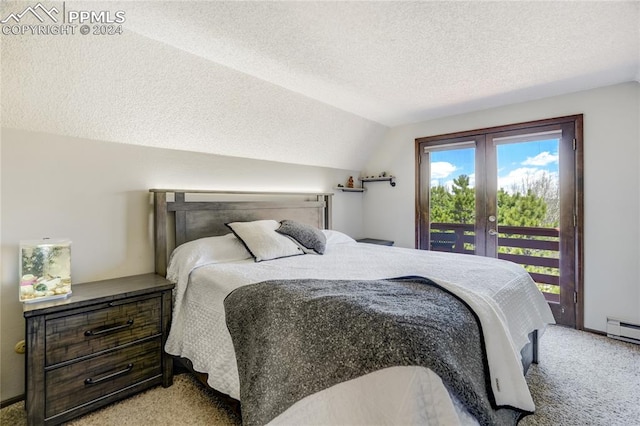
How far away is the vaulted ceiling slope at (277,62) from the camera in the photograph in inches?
68.9

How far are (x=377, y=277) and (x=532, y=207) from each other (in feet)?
7.82

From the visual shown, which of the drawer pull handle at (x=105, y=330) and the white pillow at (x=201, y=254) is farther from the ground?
the white pillow at (x=201, y=254)

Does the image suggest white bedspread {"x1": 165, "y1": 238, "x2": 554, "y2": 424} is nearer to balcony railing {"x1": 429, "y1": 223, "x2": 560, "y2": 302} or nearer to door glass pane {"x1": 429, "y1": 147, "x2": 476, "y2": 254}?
balcony railing {"x1": 429, "y1": 223, "x2": 560, "y2": 302}

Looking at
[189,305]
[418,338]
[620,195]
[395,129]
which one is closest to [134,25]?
[189,305]

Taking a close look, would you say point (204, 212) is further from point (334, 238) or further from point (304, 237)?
point (334, 238)

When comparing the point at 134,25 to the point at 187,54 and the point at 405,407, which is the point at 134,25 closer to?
the point at 187,54

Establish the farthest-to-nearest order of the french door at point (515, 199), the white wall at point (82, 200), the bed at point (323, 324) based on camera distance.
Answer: the french door at point (515, 199) < the white wall at point (82, 200) < the bed at point (323, 324)

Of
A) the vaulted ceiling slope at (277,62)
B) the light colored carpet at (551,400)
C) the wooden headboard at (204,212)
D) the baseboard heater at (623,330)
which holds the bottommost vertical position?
the light colored carpet at (551,400)

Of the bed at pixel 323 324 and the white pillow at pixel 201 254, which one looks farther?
the white pillow at pixel 201 254

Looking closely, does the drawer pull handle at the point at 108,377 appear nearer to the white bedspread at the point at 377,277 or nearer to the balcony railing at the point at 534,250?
the white bedspread at the point at 377,277

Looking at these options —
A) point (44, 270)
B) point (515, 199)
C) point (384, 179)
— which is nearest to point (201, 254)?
point (44, 270)

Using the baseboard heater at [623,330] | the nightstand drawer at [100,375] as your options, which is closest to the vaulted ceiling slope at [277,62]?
the nightstand drawer at [100,375]

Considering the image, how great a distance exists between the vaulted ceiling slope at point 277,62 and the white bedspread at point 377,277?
1262 millimetres

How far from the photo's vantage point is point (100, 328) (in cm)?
184
